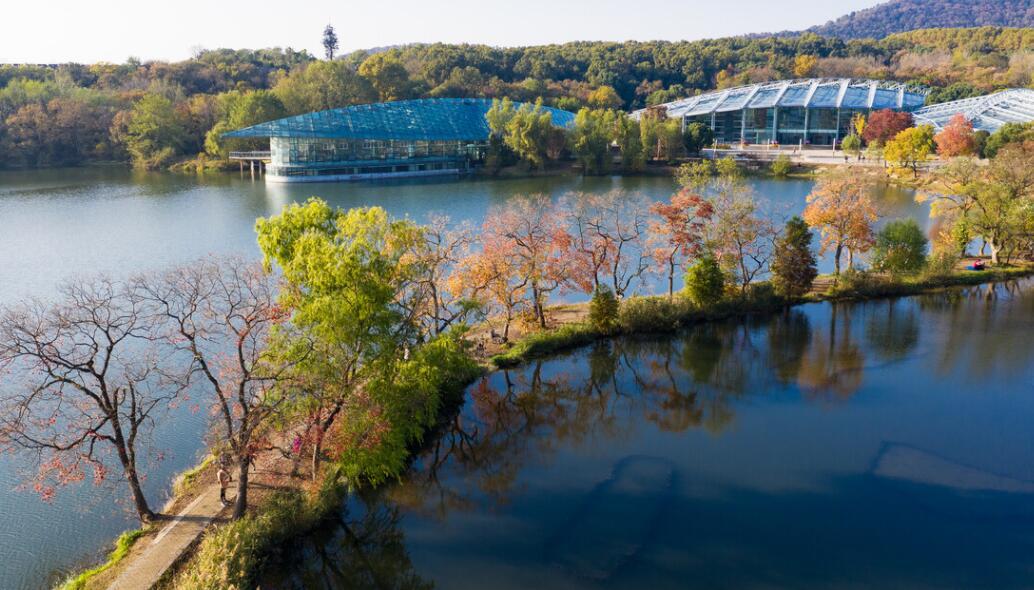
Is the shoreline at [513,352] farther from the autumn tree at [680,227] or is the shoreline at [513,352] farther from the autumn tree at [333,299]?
the autumn tree at [680,227]

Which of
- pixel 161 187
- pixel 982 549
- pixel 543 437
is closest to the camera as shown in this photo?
pixel 982 549

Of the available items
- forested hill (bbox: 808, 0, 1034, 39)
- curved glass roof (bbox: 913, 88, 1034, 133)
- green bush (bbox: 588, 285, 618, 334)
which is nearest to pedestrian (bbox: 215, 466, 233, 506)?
green bush (bbox: 588, 285, 618, 334)

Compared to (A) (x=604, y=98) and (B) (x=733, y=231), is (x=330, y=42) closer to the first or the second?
(A) (x=604, y=98)

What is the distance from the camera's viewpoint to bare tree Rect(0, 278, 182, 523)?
10.7 m

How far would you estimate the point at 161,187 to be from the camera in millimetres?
48375

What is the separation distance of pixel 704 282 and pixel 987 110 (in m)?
48.6

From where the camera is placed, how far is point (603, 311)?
21.5 meters

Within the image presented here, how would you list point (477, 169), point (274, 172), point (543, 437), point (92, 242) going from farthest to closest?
point (477, 169) < point (274, 172) < point (92, 242) < point (543, 437)

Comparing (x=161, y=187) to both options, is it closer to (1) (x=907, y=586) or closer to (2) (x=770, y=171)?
(2) (x=770, y=171)

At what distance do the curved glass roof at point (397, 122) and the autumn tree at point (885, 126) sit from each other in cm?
2346

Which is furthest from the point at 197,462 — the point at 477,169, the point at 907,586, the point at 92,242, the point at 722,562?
the point at 477,169

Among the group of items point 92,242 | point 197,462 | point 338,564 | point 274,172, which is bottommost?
point 338,564

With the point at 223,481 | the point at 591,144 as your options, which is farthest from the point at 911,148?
the point at 223,481

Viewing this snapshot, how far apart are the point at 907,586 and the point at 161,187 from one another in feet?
161
